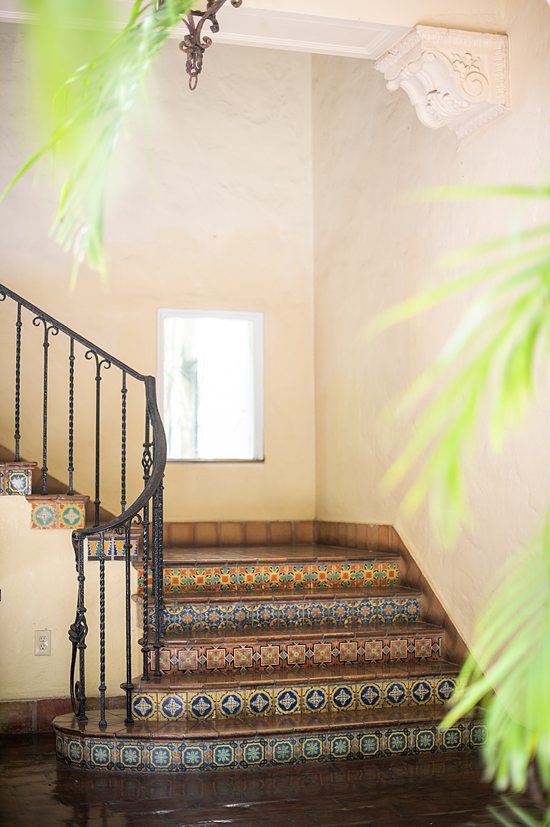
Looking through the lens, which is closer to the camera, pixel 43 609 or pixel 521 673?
pixel 521 673

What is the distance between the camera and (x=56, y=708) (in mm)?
4297

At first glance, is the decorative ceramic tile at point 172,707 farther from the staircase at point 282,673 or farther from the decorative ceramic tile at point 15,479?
the decorative ceramic tile at point 15,479

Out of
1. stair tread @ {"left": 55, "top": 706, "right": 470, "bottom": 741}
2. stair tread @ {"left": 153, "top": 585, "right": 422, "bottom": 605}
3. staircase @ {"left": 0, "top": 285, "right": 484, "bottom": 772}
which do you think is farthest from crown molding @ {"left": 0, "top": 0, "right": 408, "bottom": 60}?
stair tread @ {"left": 55, "top": 706, "right": 470, "bottom": 741}

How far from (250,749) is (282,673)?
1.66 ft

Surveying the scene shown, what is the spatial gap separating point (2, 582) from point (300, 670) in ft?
4.74

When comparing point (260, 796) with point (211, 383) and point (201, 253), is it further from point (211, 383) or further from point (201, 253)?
point (201, 253)

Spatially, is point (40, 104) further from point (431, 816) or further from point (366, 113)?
point (366, 113)

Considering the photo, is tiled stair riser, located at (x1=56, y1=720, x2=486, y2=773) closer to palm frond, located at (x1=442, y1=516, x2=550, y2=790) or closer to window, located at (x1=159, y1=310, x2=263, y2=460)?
window, located at (x1=159, y1=310, x2=263, y2=460)

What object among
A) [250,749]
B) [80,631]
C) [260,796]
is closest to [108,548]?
[80,631]

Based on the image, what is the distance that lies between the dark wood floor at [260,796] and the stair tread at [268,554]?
1329 mm

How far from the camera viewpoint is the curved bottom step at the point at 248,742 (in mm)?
3561

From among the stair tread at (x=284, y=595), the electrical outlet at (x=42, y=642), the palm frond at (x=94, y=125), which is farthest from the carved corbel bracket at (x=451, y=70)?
the palm frond at (x=94, y=125)

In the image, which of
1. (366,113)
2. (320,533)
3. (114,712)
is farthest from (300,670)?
(366,113)

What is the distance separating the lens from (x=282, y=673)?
407 cm
